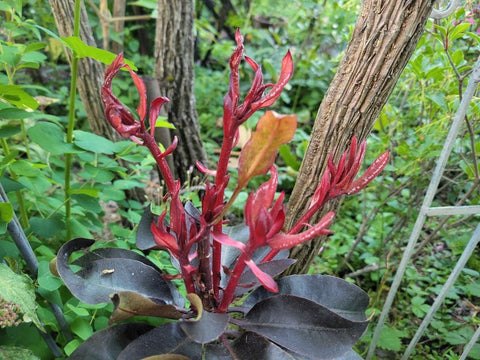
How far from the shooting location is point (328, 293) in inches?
29.1

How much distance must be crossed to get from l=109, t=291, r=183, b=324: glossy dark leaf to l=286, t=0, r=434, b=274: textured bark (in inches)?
18.4

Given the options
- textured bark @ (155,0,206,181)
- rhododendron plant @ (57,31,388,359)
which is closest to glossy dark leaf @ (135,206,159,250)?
rhododendron plant @ (57,31,388,359)

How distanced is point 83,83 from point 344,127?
98 cm

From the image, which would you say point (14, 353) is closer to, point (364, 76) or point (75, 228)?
point (75, 228)

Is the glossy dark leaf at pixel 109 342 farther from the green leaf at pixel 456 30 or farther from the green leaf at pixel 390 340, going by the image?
the green leaf at pixel 456 30

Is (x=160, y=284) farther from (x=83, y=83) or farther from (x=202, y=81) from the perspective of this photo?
(x=202, y=81)

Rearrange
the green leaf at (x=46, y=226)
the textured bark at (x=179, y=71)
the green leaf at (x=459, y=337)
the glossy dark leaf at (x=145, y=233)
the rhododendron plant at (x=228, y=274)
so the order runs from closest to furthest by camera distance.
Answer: the rhododendron plant at (x=228, y=274) < the glossy dark leaf at (x=145, y=233) < the green leaf at (x=46, y=226) < the green leaf at (x=459, y=337) < the textured bark at (x=179, y=71)

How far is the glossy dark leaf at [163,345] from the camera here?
0.62 m

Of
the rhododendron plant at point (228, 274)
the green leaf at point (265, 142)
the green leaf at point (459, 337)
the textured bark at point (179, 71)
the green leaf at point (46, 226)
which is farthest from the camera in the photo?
the textured bark at point (179, 71)

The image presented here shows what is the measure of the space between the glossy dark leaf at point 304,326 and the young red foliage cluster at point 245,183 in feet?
0.25

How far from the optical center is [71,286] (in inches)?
25.1

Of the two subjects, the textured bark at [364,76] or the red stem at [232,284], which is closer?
the red stem at [232,284]

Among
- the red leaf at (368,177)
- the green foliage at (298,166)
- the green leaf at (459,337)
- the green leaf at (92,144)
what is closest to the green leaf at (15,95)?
the green foliage at (298,166)

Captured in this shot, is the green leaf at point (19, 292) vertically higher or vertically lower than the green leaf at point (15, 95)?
lower
